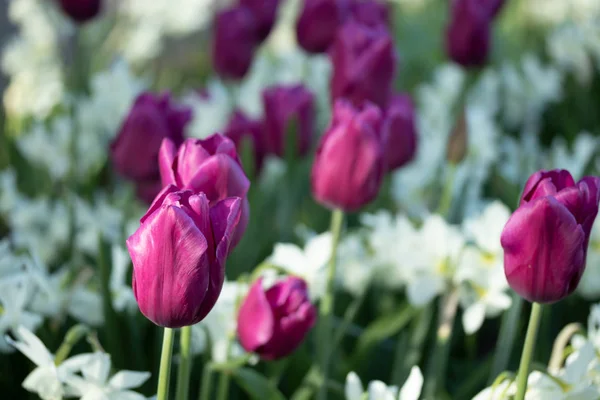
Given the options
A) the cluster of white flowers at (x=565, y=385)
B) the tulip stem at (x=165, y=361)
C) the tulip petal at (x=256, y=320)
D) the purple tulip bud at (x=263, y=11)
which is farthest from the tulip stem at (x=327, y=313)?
the purple tulip bud at (x=263, y=11)

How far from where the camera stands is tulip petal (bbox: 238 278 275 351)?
3.06ft

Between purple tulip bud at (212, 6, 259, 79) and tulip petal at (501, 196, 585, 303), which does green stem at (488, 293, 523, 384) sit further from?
purple tulip bud at (212, 6, 259, 79)

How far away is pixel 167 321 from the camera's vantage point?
0.69 metres

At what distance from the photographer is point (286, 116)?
1.46 m

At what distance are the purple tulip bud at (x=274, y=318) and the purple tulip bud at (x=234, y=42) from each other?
1.00 m

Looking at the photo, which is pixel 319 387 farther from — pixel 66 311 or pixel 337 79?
pixel 337 79

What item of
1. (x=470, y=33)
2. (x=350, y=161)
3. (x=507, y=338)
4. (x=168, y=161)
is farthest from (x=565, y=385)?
(x=470, y=33)

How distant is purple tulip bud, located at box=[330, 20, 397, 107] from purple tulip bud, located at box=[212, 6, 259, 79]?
0.49 meters

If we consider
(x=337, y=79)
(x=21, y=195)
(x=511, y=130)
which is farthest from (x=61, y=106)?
(x=511, y=130)

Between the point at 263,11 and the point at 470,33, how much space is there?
0.51 m

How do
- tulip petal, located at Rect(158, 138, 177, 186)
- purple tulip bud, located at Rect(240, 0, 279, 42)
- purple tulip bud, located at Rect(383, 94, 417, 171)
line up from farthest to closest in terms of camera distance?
purple tulip bud, located at Rect(240, 0, 279, 42), purple tulip bud, located at Rect(383, 94, 417, 171), tulip petal, located at Rect(158, 138, 177, 186)

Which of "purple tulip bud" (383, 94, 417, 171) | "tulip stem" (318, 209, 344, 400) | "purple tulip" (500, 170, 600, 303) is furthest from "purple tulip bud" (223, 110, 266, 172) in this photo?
"purple tulip" (500, 170, 600, 303)

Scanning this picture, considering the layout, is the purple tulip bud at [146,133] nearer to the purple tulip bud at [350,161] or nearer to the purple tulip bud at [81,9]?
the purple tulip bud at [350,161]

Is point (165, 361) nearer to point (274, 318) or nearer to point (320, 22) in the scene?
point (274, 318)
